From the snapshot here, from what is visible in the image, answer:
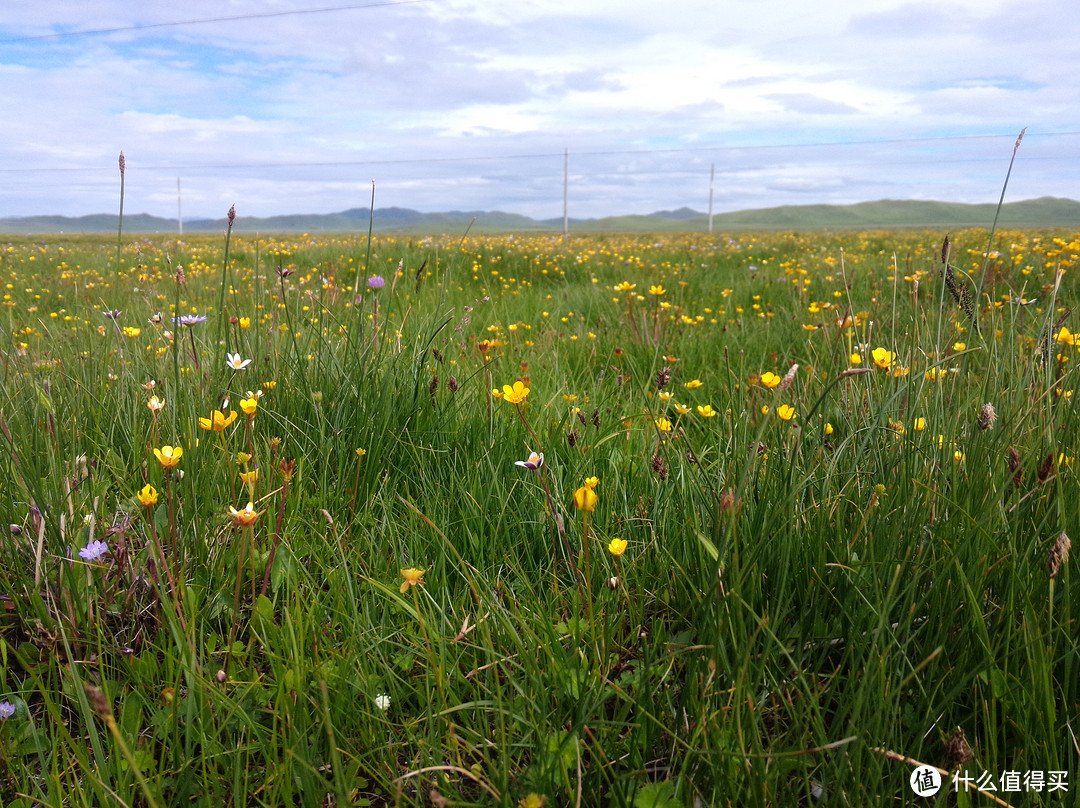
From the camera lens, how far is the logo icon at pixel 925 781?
2.99ft

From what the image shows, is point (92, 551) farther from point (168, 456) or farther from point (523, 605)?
point (523, 605)

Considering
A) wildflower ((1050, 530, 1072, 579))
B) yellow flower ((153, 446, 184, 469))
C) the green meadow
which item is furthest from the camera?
yellow flower ((153, 446, 184, 469))

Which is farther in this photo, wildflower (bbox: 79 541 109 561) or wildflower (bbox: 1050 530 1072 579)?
wildflower (bbox: 79 541 109 561)

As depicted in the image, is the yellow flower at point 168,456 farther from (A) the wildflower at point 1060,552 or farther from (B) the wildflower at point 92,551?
(A) the wildflower at point 1060,552

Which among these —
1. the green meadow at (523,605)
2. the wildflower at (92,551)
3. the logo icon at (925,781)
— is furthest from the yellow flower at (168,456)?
the logo icon at (925,781)

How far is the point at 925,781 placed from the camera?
933 millimetres

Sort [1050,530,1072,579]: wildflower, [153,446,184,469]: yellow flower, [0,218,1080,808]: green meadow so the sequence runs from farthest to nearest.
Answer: [153,446,184,469]: yellow flower, [0,218,1080,808]: green meadow, [1050,530,1072,579]: wildflower

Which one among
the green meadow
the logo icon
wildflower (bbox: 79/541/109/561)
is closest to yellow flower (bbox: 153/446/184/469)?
the green meadow

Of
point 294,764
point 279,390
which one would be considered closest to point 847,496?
point 294,764

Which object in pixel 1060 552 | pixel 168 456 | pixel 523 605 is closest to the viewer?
pixel 1060 552

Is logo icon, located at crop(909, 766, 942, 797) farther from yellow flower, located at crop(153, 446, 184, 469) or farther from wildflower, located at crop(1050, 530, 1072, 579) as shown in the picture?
yellow flower, located at crop(153, 446, 184, 469)

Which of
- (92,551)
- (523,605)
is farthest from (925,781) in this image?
(92,551)

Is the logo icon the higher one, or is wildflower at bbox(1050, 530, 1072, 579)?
wildflower at bbox(1050, 530, 1072, 579)

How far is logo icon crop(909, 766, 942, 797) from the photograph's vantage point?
2.99 ft
